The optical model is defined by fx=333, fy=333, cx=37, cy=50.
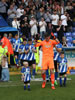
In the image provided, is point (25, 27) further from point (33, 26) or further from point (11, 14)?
point (11, 14)

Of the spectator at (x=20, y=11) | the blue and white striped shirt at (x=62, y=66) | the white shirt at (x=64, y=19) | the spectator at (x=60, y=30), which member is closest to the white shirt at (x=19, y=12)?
the spectator at (x=20, y=11)

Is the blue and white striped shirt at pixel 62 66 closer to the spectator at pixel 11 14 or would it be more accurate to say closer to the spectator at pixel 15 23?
the spectator at pixel 15 23

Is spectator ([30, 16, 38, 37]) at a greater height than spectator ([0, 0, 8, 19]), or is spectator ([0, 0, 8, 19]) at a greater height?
spectator ([0, 0, 8, 19])

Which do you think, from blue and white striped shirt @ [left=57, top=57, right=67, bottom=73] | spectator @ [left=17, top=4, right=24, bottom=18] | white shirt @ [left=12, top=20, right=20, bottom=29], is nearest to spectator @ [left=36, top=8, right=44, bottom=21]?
spectator @ [left=17, top=4, right=24, bottom=18]

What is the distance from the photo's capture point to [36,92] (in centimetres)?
A: 1100

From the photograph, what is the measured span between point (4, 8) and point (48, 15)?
2.84 metres

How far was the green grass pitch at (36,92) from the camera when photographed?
33.1 ft

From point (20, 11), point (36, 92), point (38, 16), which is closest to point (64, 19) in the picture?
point (38, 16)

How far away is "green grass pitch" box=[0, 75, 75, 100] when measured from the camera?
10102 millimetres

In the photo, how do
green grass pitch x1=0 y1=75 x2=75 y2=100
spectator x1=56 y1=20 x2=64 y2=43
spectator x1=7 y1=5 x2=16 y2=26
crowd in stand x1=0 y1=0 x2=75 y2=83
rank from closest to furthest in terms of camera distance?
green grass pitch x1=0 y1=75 x2=75 y2=100 → crowd in stand x1=0 y1=0 x2=75 y2=83 → spectator x1=7 y1=5 x2=16 y2=26 → spectator x1=56 y1=20 x2=64 y2=43

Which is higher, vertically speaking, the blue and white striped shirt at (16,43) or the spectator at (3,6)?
the spectator at (3,6)

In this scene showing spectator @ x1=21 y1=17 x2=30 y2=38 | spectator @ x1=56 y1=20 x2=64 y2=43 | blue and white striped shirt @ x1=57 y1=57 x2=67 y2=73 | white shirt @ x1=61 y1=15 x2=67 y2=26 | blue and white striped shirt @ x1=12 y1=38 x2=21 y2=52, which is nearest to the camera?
blue and white striped shirt @ x1=57 y1=57 x2=67 y2=73

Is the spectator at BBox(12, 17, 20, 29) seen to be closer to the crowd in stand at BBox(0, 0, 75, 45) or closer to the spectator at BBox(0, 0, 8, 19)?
the crowd in stand at BBox(0, 0, 75, 45)

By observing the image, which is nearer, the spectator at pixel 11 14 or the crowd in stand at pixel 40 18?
the crowd in stand at pixel 40 18
